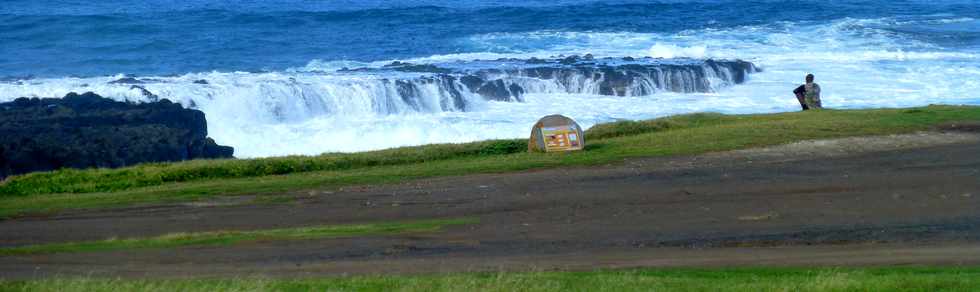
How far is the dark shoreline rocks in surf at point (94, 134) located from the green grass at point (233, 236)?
10.1m

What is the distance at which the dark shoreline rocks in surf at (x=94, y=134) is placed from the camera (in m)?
24.3

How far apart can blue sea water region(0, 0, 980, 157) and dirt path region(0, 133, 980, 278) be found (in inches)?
549

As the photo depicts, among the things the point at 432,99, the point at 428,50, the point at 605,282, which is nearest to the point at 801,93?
the point at 432,99

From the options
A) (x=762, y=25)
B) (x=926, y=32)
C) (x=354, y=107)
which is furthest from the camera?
(x=762, y=25)

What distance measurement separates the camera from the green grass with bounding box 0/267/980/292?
34.3 feet

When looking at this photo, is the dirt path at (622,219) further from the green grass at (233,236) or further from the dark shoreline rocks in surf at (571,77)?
the dark shoreline rocks in surf at (571,77)

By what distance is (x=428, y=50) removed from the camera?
54.9 metres

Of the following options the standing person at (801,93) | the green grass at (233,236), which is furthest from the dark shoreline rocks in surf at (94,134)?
the standing person at (801,93)

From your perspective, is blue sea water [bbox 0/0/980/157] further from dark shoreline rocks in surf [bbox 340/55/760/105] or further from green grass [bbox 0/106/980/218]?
green grass [bbox 0/106/980/218]

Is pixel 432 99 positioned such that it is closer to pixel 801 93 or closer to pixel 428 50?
pixel 801 93

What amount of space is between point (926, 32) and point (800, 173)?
43944 millimetres

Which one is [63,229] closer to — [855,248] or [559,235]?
[559,235]

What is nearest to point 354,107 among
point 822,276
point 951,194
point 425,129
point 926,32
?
point 425,129

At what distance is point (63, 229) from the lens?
15594 mm
